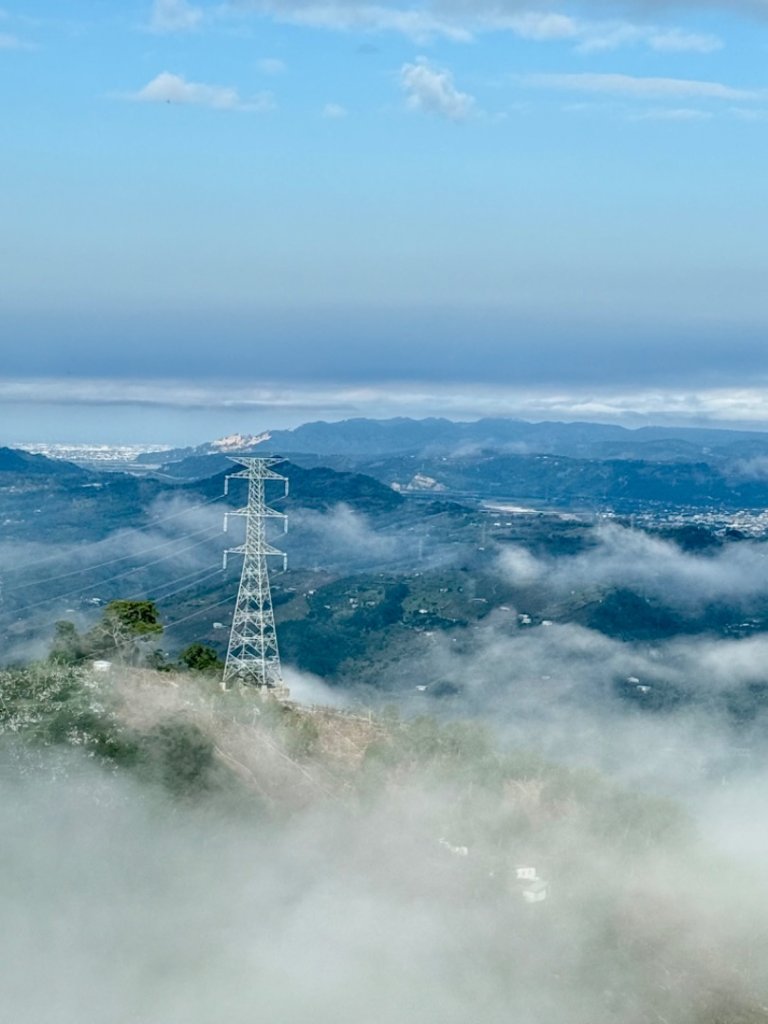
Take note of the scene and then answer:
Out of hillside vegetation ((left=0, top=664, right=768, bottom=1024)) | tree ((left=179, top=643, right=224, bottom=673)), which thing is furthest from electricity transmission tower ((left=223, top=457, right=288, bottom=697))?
hillside vegetation ((left=0, top=664, right=768, bottom=1024))

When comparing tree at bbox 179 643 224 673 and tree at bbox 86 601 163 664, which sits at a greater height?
tree at bbox 86 601 163 664

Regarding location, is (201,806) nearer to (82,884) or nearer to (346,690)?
(82,884)

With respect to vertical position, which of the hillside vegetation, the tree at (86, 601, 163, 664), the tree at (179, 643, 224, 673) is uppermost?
the tree at (86, 601, 163, 664)

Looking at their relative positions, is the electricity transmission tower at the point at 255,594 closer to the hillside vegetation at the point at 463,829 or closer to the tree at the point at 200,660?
the tree at the point at 200,660

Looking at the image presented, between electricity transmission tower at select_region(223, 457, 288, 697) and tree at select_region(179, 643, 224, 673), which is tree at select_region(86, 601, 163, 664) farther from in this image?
electricity transmission tower at select_region(223, 457, 288, 697)

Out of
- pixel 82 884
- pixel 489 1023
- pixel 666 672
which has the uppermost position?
pixel 82 884

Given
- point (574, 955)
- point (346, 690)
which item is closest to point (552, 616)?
point (346, 690)

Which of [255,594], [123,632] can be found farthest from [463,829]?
[123,632]

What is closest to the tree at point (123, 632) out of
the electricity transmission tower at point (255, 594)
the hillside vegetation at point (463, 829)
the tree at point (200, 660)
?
the tree at point (200, 660)
